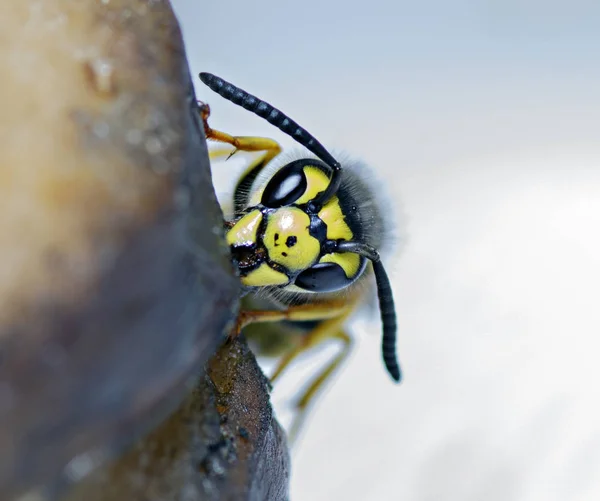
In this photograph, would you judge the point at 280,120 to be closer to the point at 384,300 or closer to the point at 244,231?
the point at 244,231

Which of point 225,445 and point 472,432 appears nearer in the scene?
point 225,445

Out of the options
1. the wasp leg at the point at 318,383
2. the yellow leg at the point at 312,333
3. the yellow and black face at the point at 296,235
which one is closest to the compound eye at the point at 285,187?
the yellow and black face at the point at 296,235

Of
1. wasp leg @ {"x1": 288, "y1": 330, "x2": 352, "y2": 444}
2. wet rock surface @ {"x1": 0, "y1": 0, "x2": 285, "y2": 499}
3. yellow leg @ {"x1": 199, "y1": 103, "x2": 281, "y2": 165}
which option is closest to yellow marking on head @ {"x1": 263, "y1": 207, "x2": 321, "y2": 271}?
yellow leg @ {"x1": 199, "y1": 103, "x2": 281, "y2": 165}

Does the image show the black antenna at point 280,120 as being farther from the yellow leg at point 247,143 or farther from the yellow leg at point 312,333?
the yellow leg at point 312,333

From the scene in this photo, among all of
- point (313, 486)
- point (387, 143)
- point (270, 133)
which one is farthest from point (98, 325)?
point (387, 143)

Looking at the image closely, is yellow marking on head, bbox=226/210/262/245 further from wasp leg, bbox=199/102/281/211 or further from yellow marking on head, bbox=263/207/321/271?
wasp leg, bbox=199/102/281/211

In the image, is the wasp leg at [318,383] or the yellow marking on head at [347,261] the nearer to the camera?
the yellow marking on head at [347,261]

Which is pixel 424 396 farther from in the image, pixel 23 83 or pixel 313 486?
pixel 23 83
